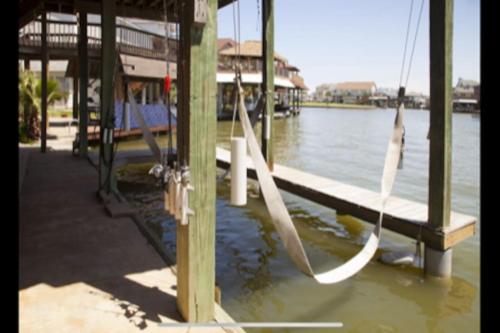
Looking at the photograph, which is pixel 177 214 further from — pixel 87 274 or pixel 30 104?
pixel 30 104

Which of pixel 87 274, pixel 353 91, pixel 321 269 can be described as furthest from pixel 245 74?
pixel 353 91

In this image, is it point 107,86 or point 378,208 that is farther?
point 107,86

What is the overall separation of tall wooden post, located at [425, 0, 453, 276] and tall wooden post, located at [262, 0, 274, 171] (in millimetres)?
3897

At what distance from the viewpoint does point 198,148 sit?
9.66 ft

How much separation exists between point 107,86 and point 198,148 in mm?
4047

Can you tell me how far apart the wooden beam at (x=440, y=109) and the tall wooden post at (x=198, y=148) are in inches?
104

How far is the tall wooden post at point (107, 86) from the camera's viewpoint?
20.5ft

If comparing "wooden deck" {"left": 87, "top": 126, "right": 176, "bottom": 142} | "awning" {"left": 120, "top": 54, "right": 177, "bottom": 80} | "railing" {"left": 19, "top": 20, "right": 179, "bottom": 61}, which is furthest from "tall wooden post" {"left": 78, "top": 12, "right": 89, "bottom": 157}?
"railing" {"left": 19, "top": 20, "right": 179, "bottom": 61}

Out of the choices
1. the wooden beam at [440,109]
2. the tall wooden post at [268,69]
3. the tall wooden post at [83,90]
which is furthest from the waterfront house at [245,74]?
the wooden beam at [440,109]

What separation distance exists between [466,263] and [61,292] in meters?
4.68

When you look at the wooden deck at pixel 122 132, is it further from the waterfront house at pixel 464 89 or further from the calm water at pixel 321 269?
the waterfront house at pixel 464 89

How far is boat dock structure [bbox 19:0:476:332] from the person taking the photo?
2.94 meters

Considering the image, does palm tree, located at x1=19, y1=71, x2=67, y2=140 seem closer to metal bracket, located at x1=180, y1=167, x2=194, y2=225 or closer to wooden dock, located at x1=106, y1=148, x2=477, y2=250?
wooden dock, located at x1=106, y1=148, x2=477, y2=250
